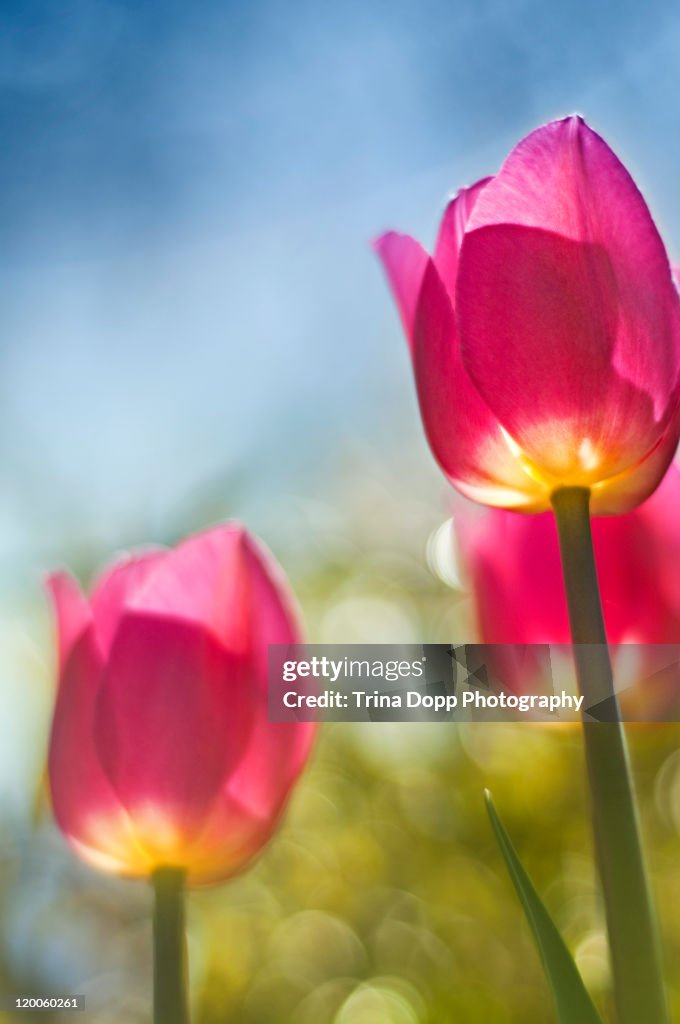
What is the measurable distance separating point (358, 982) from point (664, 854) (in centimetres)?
15

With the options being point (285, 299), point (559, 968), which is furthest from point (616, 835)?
point (285, 299)

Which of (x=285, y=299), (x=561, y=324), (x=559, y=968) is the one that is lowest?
(x=559, y=968)

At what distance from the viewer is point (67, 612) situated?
21cm

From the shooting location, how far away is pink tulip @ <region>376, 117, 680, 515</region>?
0.18m

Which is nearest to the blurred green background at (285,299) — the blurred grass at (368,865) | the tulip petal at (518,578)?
the blurred grass at (368,865)

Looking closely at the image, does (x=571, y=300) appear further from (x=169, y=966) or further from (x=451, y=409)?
(x=169, y=966)

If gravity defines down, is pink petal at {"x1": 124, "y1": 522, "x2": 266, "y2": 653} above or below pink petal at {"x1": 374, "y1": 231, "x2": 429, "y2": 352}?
below

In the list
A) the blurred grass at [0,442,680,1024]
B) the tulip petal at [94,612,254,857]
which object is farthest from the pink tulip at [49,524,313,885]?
the blurred grass at [0,442,680,1024]

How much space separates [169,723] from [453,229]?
12 cm

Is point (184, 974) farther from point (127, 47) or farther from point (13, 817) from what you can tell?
point (127, 47)

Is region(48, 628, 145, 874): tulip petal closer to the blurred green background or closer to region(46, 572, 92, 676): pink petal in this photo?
region(46, 572, 92, 676): pink petal

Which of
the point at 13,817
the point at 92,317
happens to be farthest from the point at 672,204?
the point at 13,817

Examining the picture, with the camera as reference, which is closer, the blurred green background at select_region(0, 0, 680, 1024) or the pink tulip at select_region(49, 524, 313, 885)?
the pink tulip at select_region(49, 524, 313, 885)

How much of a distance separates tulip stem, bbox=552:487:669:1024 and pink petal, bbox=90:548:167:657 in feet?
0.28
